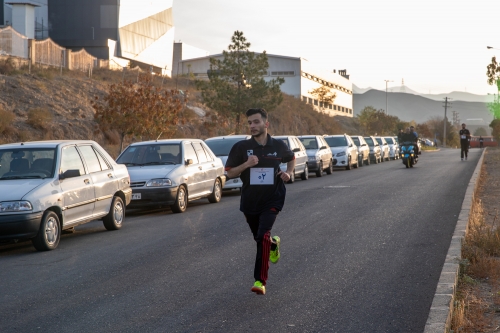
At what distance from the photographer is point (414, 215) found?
14.1 m

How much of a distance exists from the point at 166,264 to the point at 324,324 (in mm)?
3446

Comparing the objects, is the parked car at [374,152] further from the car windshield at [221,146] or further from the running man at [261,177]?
the running man at [261,177]

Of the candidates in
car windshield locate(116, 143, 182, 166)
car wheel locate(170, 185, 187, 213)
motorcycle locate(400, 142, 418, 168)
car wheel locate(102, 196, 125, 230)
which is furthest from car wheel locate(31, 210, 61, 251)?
motorcycle locate(400, 142, 418, 168)

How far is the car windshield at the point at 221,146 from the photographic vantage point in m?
21.6

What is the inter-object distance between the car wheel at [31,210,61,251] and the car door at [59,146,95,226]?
28cm

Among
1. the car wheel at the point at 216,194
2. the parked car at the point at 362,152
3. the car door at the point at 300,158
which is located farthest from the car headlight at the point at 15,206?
the parked car at the point at 362,152

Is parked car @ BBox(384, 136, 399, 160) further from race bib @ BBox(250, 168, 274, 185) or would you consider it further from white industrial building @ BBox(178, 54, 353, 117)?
race bib @ BBox(250, 168, 274, 185)

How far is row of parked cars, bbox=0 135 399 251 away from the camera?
1046cm

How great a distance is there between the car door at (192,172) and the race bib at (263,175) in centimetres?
888

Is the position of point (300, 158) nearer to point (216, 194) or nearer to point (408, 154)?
point (216, 194)

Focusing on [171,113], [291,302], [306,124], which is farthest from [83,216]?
[306,124]

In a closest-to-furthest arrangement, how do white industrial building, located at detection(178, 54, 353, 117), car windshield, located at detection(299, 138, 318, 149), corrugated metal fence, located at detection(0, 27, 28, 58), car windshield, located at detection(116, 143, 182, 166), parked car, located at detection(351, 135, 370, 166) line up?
car windshield, located at detection(116, 143, 182, 166) < car windshield, located at detection(299, 138, 318, 149) < parked car, located at detection(351, 135, 370, 166) < corrugated metal fence, located at detection(0, 27, 28, 58) < white industrial building, located at detection(178, 54, 353, 117)

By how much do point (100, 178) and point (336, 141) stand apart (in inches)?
965

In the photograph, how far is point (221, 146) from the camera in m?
22.0
